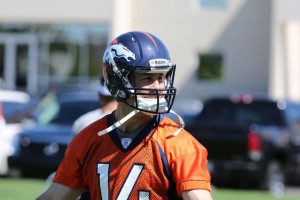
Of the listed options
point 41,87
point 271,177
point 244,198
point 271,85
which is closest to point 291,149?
point 271,177

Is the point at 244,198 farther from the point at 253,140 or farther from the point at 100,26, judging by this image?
the point at 100,26

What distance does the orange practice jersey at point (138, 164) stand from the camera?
13.6ft

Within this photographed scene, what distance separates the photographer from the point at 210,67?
116ft

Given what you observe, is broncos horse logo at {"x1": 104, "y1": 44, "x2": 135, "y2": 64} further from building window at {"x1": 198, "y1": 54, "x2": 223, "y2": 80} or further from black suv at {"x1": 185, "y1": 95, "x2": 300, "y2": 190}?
building window at {"x1": 198, "y1": 54, "x2": 223, "y2": 80}

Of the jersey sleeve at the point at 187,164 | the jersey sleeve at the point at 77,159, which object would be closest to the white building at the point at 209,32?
the jersey sleeve at the point at 77,159

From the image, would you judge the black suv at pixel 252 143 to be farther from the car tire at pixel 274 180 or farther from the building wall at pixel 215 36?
the building wall at pixel 215 36

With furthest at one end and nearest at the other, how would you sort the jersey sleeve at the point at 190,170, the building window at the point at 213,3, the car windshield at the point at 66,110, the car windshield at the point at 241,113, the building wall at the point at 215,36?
1. the building window at the point at 213,3
2. the building wall at the point at 215,36
3. the car windshield at the point at 241,113
4. the car windshield at the point at 66,110
5. the jersey sleeve at the point at 190,170

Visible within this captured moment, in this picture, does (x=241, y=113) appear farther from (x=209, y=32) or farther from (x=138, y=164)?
(x=209, y=32)

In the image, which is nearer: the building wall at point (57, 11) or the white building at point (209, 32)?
the white building at point (209, 32)

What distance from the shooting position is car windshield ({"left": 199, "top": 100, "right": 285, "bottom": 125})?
671 inches

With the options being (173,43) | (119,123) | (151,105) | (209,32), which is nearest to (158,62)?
(151,105)

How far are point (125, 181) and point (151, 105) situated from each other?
39 cm

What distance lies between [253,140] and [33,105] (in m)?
5.56

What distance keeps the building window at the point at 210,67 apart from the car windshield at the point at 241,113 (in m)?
17.2
